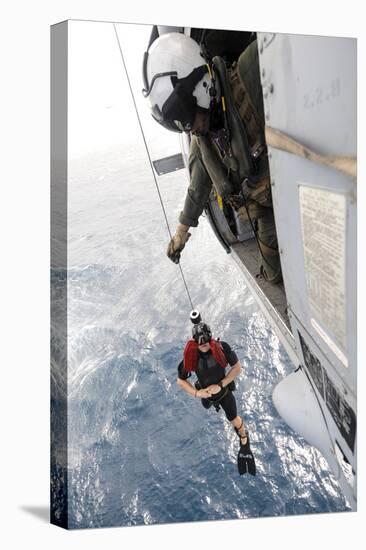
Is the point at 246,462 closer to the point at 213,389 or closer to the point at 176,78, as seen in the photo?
the point at 213,389

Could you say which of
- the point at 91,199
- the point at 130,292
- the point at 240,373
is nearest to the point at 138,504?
the point at 240,373

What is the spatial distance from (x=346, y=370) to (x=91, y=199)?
1.42 metres

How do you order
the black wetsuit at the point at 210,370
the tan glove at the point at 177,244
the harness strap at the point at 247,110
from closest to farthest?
the harness strap at the point at 247,110 < the black wetsuit at the point at 210,370 < the tan glove at the point at 177,244

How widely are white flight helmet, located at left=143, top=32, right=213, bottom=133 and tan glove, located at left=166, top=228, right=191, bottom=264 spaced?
2.68 feet

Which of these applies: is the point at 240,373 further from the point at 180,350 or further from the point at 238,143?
the point at 238,143

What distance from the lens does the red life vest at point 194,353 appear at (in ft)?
6.84

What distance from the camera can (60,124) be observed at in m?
1.55

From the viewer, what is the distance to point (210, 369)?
84.8 inches

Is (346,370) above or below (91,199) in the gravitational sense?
below

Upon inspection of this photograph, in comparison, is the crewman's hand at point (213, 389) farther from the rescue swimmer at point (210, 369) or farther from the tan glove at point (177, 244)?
the tan glove at point (177, 244)

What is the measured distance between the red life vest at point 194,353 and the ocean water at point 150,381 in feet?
0.28

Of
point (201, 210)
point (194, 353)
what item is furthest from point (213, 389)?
point (201, 210)

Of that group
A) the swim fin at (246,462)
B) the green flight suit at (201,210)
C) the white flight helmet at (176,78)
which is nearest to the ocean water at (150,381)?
the swim fin at (246,462)

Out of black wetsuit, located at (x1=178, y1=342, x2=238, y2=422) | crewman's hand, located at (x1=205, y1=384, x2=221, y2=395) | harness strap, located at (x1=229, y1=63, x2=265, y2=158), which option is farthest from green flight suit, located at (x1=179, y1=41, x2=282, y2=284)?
crewman's hand, located at (x1=205, y1=384, x2=221, y2=395)
